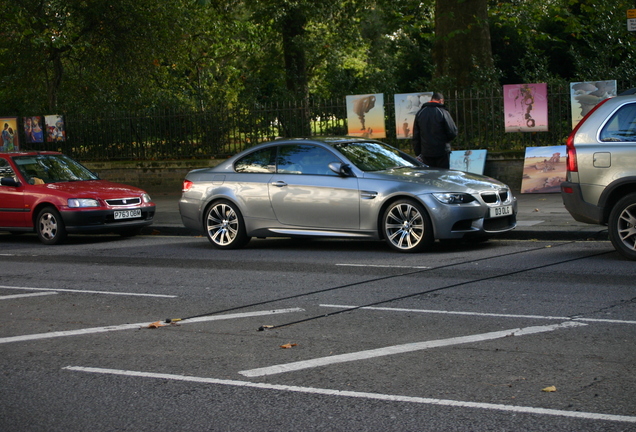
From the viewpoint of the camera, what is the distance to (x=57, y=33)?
24.3 m

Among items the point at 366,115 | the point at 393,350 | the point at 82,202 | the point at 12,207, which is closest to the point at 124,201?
the point at 82,202

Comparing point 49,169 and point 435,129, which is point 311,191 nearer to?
point 435,129

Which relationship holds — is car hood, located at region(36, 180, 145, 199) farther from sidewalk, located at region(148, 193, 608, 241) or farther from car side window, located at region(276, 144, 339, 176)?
car side window, located at region(276, 144, 339, 176)

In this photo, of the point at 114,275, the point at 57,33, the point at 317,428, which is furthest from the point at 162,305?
the point at 57,33

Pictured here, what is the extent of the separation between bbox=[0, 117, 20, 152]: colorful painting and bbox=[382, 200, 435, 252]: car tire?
54.6ft

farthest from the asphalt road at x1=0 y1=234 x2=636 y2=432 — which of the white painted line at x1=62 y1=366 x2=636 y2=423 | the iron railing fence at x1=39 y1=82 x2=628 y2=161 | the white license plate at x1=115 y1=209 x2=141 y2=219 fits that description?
the iron railing fence at x1=39 y1=82 x2=628 y2=161

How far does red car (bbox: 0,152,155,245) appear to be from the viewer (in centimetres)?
1391

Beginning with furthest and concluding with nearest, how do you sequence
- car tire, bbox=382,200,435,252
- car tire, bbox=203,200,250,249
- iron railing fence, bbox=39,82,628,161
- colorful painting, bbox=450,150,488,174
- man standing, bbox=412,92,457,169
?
iron railing fence, bbox=39,82,628,161
colorful painting, bbox=450,150,488,174
man standing, bbox=412,92,457,169
car tire, bbox=203,200,250,249
car tire, bbox=382,200,435,252

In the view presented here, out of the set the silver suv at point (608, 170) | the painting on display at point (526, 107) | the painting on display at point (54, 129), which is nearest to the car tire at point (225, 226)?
the silver suv at point (608, 170)

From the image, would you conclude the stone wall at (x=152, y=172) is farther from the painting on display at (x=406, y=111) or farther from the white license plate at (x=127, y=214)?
the white license plate at (x=127, y=214)

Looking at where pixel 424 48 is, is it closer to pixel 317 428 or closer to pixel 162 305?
pixel 162 305

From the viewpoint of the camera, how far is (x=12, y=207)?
1455 cm

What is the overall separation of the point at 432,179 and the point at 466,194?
522 millimetres

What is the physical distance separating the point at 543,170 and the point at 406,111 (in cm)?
327
